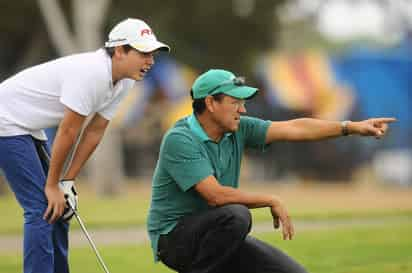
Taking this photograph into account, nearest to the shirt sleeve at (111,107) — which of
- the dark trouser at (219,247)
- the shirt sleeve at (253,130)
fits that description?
the shirt sleeve at (253,130)

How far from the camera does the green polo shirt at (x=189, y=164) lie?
6.33 m

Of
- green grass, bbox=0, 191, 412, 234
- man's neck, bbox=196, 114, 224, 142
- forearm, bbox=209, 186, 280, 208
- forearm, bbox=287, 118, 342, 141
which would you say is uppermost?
man's neck, bbox=196, 114, 224, 142

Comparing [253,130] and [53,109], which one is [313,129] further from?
[53,109]

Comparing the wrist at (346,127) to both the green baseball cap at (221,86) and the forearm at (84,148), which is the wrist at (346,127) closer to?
the green baseball cap at (221,86)

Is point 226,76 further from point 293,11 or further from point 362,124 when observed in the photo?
point 293,11

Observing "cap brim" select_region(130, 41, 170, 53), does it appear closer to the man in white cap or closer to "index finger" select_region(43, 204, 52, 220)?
the man in white cap

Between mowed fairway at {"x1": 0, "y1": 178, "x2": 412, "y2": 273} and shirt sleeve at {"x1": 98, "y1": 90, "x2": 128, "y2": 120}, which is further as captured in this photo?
mowed fairway at {"x1": 0, "y1": 178, "x2": 412, "y2": 273}

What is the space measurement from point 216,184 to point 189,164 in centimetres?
19

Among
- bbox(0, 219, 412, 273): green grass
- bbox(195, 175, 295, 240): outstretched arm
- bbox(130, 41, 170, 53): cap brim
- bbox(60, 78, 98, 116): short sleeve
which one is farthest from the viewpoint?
bbox(0, 219, 412, 273): green grass

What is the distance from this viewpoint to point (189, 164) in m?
6.31

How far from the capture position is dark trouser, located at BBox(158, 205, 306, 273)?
636 centimetres

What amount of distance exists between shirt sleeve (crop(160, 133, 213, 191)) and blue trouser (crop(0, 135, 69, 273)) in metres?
0.89

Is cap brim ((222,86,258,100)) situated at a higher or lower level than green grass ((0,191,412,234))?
higher

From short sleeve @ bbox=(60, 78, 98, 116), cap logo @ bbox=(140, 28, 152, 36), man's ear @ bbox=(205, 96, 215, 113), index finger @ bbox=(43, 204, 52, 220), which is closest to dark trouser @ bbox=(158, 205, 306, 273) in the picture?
man's ear @ bbox=(205, 96, 215, 113)
